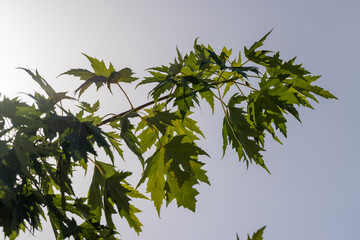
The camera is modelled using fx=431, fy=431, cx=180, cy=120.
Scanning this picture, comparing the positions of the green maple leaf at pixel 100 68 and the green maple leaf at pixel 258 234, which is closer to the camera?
the green maple leaf at pixel 258 234

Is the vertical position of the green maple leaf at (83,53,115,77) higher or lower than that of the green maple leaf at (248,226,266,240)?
higher

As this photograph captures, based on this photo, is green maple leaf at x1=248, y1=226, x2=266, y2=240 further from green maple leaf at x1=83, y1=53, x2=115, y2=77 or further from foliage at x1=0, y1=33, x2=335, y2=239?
green maple leaf at x1=83, y1=53, x2=115, y2=77

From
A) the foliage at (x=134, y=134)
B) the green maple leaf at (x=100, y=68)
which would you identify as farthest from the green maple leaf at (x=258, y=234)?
the green maple leaf at (x=100, y=68)

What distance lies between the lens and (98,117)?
5.90ft

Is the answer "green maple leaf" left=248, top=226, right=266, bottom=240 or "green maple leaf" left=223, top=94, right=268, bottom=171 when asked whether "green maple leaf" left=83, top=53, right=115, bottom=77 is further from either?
"green maple leaf" left=248, top=226, right=266, bottom=240

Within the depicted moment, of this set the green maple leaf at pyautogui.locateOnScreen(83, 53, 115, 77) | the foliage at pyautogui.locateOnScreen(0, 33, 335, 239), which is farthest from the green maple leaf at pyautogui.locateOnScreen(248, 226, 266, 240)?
the green maple leaf at pyautogui.locateOnScreen(83, 53, 115, 77)

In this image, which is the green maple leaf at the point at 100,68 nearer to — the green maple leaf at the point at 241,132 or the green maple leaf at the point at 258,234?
the green maple leaf at the point at 241,132

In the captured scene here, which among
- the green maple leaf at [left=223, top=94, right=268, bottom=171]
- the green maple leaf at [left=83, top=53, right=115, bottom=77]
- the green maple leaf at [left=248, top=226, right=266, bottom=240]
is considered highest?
the green maple leaf at [left=83, top=53, right=115, bottom=77]

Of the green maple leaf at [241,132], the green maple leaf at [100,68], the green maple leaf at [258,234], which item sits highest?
the green maple leaf at [100,68]

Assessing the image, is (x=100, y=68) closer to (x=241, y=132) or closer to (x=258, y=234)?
(x=241, y=132)

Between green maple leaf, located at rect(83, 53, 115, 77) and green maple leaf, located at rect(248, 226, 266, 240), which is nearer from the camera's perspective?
green maple leaf, located at rect(248, 226, 266, 240)

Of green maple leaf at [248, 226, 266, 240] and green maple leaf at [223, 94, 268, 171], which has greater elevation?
green maple leaf at [223, 94, 268, 171]

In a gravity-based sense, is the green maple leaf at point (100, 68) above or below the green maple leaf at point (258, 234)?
above

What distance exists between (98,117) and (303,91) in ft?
3.07
